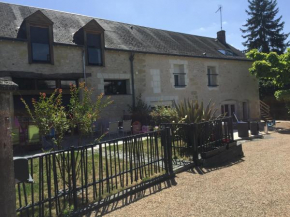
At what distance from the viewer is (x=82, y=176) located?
3904 mm

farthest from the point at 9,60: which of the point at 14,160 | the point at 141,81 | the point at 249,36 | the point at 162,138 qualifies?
the point at 249,36

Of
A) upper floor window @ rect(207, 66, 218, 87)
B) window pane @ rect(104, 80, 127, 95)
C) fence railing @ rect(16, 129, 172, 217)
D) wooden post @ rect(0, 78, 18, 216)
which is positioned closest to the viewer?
wooden post @ rect(0, 78, 18, 216)

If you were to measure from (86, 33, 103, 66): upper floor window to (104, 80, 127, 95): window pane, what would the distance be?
104cm

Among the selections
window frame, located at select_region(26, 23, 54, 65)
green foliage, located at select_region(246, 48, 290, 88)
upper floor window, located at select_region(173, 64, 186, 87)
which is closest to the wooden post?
window frame, located at select_region(26, 23, 54, 65)

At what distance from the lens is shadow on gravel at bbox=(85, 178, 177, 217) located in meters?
3.78

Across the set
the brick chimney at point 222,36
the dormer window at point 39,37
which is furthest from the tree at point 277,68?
the dormer window at point 39,37

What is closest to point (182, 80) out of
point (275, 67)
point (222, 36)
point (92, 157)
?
point (275, 67)

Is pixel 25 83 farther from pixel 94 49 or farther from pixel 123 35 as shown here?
pixel 123 35

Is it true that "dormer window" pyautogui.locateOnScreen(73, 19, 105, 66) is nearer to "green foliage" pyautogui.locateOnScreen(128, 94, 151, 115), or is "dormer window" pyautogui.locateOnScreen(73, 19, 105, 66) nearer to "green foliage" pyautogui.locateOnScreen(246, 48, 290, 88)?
"green foliage" pyautogui.locateOnScreen(128, 94, 151, 115)

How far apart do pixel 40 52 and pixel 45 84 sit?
51.0 inches

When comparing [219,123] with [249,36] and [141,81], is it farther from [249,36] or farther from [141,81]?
[249,36]

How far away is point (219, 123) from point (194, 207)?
3.69 meters

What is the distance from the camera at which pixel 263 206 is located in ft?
12.3

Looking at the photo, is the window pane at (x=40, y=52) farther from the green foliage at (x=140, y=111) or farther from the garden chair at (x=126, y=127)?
the green foliage at (x=140, y=111)
